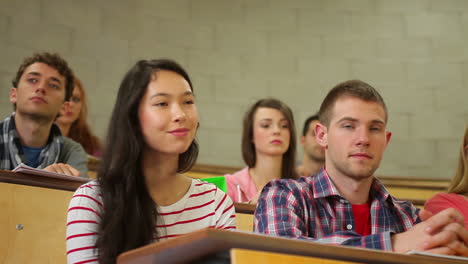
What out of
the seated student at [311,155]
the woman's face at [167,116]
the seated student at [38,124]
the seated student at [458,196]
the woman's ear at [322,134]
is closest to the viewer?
the woman's face at [167,116]

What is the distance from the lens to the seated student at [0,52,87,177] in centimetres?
231

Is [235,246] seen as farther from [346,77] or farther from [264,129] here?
[346,77]

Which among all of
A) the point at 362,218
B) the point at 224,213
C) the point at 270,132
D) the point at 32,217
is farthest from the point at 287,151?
the point at 32,217

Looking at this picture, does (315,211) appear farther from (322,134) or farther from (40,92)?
(40,92)

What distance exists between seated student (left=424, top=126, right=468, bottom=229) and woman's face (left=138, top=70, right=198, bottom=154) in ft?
2.84

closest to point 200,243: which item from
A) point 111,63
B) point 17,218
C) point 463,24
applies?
point 17,218

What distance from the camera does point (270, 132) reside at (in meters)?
2.83

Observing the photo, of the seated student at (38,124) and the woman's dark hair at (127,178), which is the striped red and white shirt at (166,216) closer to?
the woman's dark hair at (127,178)

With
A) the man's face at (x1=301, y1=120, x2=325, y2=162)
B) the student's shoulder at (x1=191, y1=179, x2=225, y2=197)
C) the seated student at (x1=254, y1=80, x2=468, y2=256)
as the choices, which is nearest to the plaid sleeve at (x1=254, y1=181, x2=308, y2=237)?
the seated student at (x1=254, y1=80, x2=468, y2=256)

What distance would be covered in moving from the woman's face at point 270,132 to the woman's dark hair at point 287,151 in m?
0.02

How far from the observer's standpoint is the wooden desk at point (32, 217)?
5.44 ft

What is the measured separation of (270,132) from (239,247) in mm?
1952

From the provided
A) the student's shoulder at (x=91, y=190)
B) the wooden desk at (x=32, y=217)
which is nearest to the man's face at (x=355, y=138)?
the student's shoulder at (x=91, y=190)

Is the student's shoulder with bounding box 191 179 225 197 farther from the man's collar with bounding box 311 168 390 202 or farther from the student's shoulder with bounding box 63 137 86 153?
the student's shoulder with bounding box 63 137 86 153
